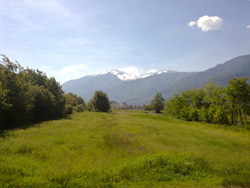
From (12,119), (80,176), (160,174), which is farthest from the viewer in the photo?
(12,119)

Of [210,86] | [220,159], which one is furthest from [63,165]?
[210,86]

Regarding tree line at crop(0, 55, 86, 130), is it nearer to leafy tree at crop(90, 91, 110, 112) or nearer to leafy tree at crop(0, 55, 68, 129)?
leafy tree at crop(0, 55, 68, 129)

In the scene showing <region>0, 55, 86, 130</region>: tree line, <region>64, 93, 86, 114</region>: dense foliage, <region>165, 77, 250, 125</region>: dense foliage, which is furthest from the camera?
<region>64, 93, 86, 114</region>: dense foliage

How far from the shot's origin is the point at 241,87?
1426 inches

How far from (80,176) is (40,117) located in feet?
124

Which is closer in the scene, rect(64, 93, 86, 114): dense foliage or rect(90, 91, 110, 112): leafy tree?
rect(64, 93, 86, 114): dense foliage

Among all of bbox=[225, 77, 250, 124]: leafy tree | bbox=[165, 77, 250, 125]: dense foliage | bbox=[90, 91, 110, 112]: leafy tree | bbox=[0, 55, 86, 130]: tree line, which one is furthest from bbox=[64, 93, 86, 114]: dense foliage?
bbox=[225, 77, 250, 124]: leafy tree

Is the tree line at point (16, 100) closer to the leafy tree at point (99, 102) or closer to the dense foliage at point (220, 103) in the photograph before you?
the dense foliage at point (220, 103)

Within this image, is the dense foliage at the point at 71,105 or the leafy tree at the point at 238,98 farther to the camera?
the dense foliage at the point at 71,105

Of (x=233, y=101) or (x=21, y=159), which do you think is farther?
(x=233, y=101)

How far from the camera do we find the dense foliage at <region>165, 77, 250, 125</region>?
36250 millimetres

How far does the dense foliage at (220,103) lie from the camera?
3625 centimetres

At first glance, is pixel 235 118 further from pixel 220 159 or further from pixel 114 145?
pixel 114 145

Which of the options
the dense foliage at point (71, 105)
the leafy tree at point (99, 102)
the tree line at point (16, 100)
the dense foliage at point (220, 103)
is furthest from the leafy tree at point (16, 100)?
the leafy tree at point (99, 102)
